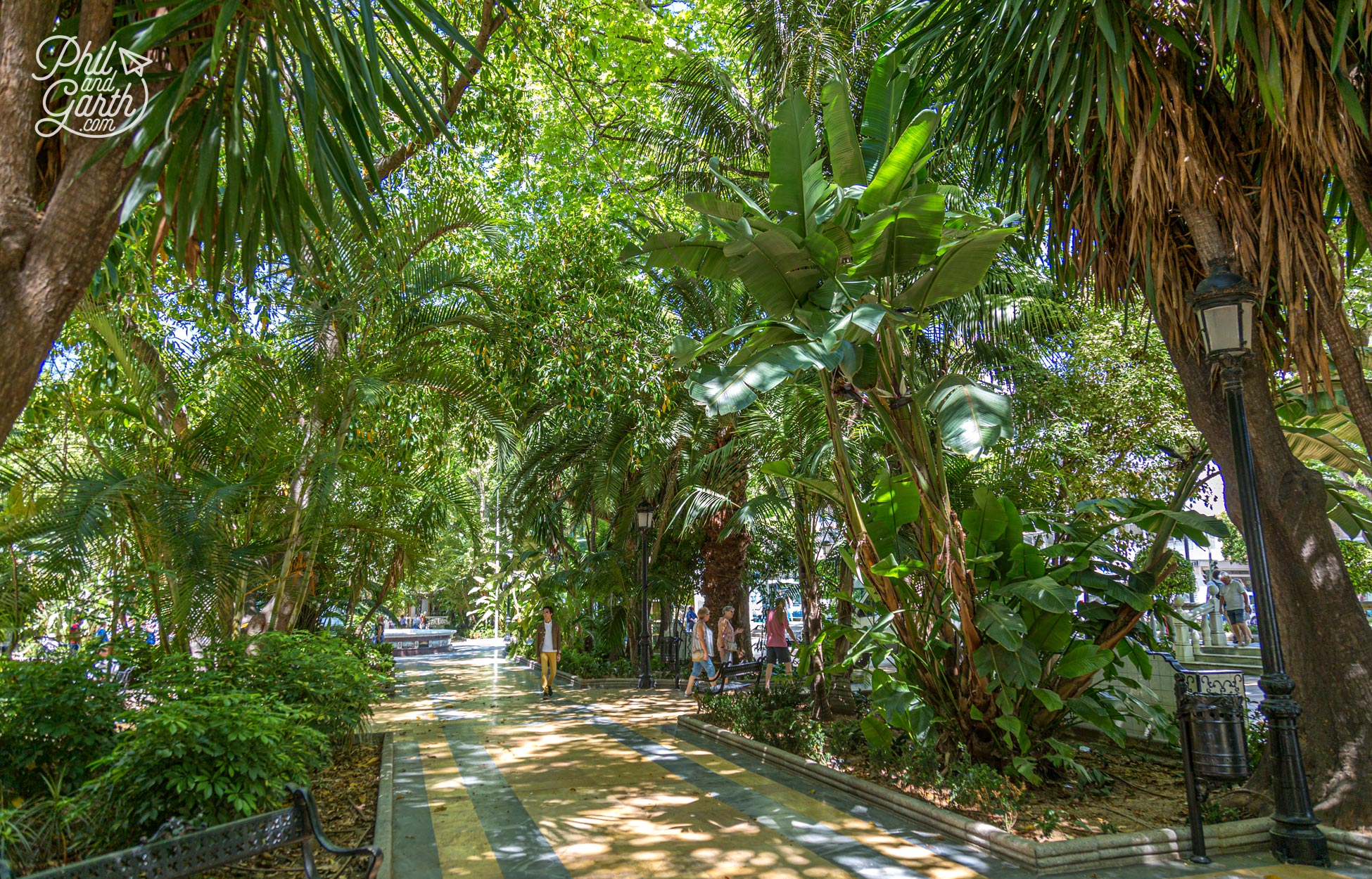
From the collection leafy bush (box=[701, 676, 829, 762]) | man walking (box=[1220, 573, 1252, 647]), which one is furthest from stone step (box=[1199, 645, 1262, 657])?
leafy bush (box=[701, 676, 829, 762])

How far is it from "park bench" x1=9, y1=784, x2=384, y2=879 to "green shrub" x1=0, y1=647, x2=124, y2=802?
1.43 metres

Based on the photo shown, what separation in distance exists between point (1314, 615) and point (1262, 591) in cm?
104

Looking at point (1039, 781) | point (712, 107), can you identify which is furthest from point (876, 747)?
point (712, 107)

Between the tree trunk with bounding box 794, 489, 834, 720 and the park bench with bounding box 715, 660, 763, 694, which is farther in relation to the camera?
the park bench with bounding box 715, 660, 763, 694

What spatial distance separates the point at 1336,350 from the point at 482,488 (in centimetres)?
3277

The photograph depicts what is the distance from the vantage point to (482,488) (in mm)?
35688

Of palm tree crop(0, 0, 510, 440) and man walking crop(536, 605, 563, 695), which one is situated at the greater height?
palm tree crop(0, 0, 510, 440)

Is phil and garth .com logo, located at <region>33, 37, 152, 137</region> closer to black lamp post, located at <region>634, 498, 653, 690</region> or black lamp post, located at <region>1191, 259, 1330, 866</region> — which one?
black lamp post, located at <region>1191, 259, 1330, 866</region>

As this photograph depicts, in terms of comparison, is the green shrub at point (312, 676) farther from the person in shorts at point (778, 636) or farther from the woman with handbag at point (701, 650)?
the person in shorts at point (778, 636)

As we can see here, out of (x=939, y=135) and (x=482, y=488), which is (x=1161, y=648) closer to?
(x=939, y=135)

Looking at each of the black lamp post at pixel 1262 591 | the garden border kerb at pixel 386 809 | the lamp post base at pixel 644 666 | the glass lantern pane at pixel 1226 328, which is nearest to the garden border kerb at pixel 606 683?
the lamp post base at pixel 644 666

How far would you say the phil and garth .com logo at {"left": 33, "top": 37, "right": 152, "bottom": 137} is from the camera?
3.54 m

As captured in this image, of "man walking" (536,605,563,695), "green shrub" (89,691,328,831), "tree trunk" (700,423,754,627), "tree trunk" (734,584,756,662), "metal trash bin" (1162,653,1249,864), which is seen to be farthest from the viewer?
"tree trunk" (734,584,756,662)

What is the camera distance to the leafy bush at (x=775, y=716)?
856cm
